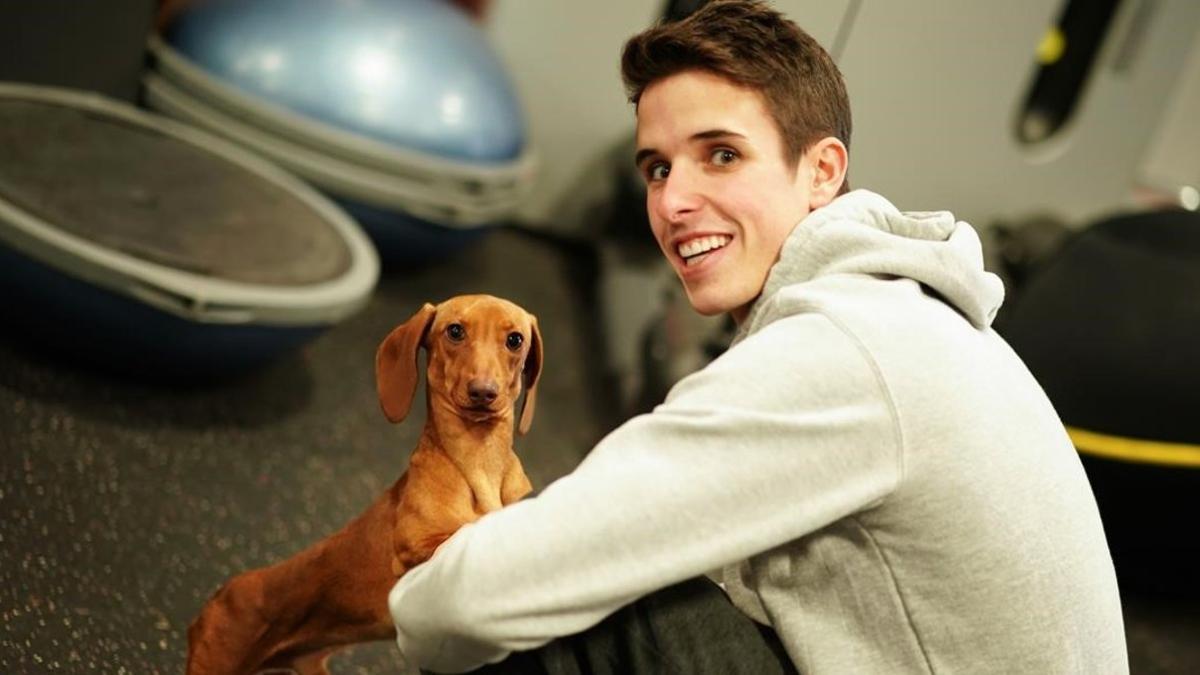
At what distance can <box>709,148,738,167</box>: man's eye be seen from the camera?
800 mm

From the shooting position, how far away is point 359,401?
149cm

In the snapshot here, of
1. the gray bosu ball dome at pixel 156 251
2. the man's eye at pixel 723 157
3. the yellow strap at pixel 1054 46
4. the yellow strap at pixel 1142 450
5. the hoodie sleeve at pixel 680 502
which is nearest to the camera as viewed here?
the hoodie sleeve at pixel 680 502

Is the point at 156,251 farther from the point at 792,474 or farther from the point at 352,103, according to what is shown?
the point at 792,474

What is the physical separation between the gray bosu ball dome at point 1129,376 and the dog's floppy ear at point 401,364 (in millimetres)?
1188

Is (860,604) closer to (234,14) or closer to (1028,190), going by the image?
(1028,190)

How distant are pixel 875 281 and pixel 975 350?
0.08m

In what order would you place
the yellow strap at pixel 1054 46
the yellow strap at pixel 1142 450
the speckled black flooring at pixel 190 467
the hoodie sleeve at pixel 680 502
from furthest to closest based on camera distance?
the yellow strap at pixel 1054 46 < the yellow strap at pixel 1142 450 < the speckled black flooring at pixel 190 467 < the hoodie sleeve at pixel 680 502

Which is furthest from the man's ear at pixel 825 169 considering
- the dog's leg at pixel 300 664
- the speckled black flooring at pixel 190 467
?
the dog's leg at pixel 300 664

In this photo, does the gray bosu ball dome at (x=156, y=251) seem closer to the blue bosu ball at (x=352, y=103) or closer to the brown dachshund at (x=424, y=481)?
the blue bosu ball at (x=352, y=103)

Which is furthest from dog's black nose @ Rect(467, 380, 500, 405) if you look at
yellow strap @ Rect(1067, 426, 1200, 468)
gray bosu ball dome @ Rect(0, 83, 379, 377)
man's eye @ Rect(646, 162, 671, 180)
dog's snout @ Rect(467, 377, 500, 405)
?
yellow strap @ Rect(1067, 426, 1200, 468)

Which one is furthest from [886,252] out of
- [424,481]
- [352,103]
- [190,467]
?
[352,103]

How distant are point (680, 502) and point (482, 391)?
5.0 inches

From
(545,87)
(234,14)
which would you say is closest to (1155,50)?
(545,87)

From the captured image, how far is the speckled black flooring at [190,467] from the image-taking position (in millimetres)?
1076
